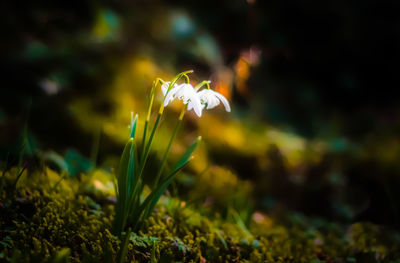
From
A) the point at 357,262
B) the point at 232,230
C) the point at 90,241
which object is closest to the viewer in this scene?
the point at 90,241

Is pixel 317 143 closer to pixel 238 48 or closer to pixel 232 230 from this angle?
pixel 238 48

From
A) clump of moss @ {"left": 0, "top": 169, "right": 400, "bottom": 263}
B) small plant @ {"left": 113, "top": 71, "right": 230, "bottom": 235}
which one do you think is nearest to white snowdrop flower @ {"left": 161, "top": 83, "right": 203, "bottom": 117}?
small plant @ {"left": 113, "top": 71, "right": 230, "bottom": 235}

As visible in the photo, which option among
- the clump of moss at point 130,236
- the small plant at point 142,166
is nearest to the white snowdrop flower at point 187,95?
the small plant at point 142,166

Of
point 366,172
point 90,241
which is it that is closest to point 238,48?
point 366,172

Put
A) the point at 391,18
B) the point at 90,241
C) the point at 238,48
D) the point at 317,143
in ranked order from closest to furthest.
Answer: the point at 90,241 → the point at 238,48 → the point at 317,143 → the point at 391,18

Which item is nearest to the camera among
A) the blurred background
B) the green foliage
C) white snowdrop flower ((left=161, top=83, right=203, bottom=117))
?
white snowdrop flower ((left=161, top=83, right=203, bottom=117))

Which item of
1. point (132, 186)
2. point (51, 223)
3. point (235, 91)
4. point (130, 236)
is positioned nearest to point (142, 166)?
point (132, 186)

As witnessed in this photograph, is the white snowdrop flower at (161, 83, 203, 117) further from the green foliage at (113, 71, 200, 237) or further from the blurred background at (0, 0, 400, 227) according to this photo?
the blurred background at (0, 0, 400, 227)

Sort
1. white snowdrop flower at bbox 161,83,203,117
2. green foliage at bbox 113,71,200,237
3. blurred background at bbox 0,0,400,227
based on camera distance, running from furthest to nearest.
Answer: blurred background at bbox 0,0,400,227
green foliage at bbox 113,71,200,237
white snowdrop flower at bbox 161,83,203,117

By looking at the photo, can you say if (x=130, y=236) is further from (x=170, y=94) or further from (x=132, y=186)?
(x=170, y=94)
